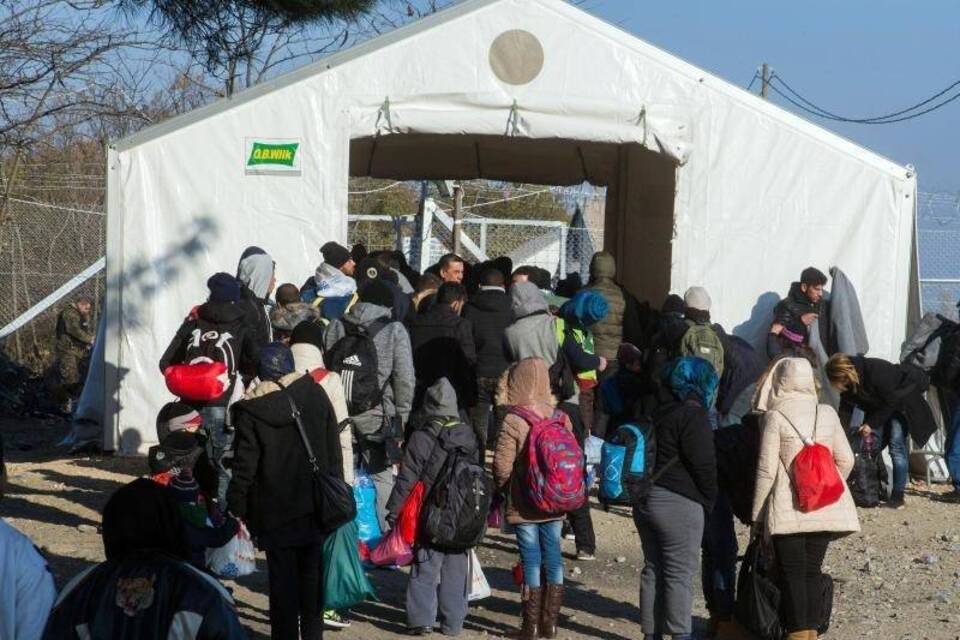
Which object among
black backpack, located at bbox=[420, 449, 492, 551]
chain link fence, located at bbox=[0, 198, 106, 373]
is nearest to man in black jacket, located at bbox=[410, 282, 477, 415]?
black backpack, located at bbox=[420, 449, 492, 551]

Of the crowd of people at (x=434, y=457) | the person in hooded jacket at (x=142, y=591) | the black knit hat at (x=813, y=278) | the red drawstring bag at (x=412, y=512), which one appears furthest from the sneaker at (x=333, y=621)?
the black knit hat at (x=813, y=278)

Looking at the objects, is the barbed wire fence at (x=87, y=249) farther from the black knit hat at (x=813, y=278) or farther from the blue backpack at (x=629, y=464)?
the blue backpack at (x=629, y=464)

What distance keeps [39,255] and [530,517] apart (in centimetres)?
1241

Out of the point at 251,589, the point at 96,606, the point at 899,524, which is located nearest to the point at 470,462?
the point at 251,589

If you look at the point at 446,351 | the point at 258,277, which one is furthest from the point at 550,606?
the point at 258,277

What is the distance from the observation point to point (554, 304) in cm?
1291

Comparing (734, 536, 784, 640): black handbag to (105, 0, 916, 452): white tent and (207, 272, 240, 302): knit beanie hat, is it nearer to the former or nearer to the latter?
(207, 272, 240, 302): knit beanie hat

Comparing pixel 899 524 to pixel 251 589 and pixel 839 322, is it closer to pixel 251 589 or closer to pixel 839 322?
pixel 839 322

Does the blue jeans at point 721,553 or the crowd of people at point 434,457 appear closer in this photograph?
the crowd of people at point 434,457

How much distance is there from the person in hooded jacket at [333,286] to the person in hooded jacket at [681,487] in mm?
3669

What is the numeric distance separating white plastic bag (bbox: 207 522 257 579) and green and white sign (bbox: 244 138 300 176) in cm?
481

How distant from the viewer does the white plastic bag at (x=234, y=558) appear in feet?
27.3

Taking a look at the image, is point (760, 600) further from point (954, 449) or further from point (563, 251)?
point (563, 251)

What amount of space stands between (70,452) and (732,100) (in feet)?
21.7
